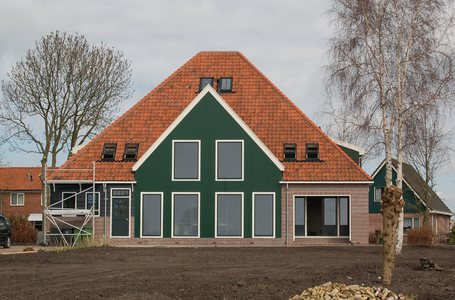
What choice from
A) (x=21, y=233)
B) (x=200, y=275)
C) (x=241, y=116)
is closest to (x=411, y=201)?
(x=241, y=116)

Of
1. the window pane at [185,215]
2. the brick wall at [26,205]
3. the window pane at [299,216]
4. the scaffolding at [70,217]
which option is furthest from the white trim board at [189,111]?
the brick wall at [26,205]

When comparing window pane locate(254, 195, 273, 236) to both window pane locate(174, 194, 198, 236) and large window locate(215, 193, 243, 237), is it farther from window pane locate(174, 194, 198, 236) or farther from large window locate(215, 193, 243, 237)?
window pane locate(174, 194, 198, 236)

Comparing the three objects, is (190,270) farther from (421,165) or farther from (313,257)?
(421,165)

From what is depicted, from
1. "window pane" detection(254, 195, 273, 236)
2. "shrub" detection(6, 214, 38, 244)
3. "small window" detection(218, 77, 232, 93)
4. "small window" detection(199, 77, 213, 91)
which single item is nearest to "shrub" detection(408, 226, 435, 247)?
"window pane" detection(254, 195, 273, 236)

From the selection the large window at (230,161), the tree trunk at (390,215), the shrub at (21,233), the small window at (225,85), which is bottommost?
the shrub at (21,233)

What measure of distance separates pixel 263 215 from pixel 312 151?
387 centimetres

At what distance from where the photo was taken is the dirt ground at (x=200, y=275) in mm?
11477

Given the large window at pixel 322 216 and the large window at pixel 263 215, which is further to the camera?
the large window at pixel 322 216

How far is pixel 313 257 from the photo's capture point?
60.5 ft

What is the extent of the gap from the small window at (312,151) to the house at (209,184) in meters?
0.05

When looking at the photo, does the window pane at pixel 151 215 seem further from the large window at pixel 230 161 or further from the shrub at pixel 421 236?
the shrub at pixel 421 236

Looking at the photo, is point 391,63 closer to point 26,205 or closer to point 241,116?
point 241,116

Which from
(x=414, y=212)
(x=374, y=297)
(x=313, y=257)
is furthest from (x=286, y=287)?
(x=414, y=212)

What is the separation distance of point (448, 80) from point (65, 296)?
53.6 ft
